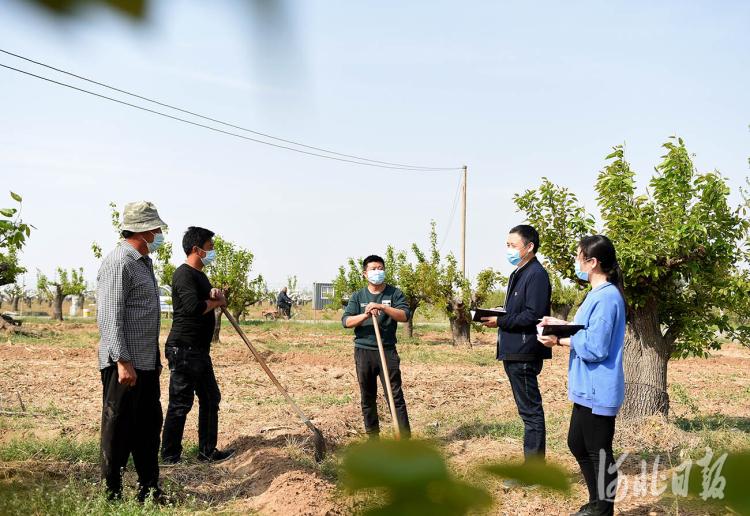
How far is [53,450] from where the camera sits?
5.49m

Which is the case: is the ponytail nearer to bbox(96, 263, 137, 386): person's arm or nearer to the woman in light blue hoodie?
the woman in light blue hoodie

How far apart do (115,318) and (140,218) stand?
0.63m

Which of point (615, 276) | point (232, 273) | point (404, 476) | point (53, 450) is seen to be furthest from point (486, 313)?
point (232, 273)

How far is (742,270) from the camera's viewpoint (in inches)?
265

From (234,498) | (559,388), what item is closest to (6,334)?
(559,388)

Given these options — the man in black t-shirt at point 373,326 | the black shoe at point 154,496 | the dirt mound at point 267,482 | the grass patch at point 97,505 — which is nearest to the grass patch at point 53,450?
the grass patch at point 97,505

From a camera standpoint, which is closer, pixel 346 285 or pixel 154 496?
pixel 154 496

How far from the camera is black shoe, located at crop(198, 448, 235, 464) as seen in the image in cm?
573

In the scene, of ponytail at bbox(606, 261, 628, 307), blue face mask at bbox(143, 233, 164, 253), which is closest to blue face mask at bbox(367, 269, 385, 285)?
blue face mask at bbox(143, 233, 164, 253)

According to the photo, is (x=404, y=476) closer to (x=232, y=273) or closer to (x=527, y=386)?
(x=527, y=386)

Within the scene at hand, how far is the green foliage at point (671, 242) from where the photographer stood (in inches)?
253

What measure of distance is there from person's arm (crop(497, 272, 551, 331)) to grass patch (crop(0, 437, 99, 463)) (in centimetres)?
324

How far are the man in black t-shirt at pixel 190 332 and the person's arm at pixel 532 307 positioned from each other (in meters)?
2.06

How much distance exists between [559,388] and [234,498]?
767cm
